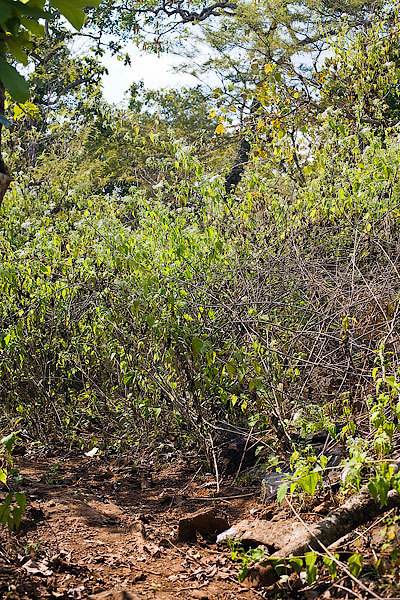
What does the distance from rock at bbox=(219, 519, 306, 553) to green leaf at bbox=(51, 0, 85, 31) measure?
2222 mm

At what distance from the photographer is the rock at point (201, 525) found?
329 centimetres

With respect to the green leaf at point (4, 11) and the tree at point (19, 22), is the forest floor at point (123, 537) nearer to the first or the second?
the tree at point (19, 22)

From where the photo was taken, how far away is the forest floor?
257 cm

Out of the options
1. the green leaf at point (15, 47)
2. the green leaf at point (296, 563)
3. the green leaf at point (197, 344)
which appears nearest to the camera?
the green leaf at point (15, 47)

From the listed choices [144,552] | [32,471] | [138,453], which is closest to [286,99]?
[138,453]

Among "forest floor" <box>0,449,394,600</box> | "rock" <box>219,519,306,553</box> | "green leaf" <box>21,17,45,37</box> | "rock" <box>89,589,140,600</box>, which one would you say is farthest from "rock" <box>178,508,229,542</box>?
"green leaf" <box>21,17,45,37</box>

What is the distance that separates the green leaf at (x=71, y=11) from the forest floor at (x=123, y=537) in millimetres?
1974

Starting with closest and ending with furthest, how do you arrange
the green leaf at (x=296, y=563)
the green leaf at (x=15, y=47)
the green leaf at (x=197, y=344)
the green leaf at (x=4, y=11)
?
1. the green leaf at (x=4, y=11)
2. the green leaf at (x=15, y=47)
3. the green leaf at (x=296, y=563)
4. the green leaf at (x=197, y=344)

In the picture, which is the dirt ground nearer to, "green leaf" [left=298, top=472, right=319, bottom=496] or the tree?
"green leaf" [left=298, top=472, right=319, bottom=496]

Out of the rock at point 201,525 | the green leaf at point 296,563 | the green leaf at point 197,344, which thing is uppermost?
the green leaf at point 197,344

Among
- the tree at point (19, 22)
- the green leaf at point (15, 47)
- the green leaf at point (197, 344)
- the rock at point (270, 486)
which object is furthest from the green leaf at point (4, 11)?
the rock at point (270, 486)

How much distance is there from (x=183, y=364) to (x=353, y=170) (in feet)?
7.44

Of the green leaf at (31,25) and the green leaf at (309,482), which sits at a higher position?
the green leaf at (31,25)

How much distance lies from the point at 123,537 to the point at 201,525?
431 mm
